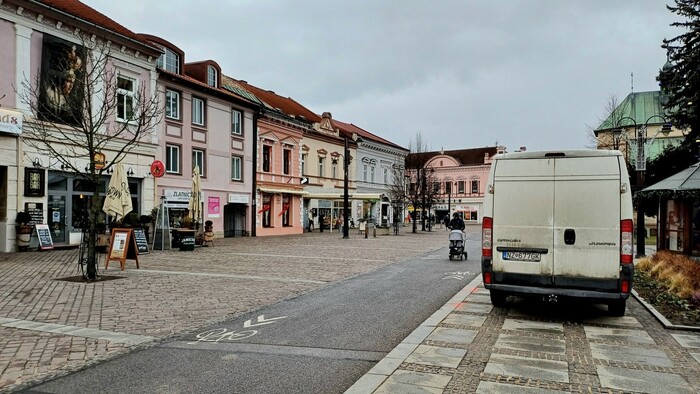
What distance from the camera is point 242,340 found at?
22.5ft

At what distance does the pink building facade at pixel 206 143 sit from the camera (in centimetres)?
2769

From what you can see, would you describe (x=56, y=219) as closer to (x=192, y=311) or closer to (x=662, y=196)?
(x=192, y=311)

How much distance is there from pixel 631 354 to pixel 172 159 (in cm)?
2555

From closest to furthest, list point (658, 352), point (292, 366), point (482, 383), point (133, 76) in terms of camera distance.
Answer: point (482, 383), point (292, 366), point (658, 352), point (133, 76)

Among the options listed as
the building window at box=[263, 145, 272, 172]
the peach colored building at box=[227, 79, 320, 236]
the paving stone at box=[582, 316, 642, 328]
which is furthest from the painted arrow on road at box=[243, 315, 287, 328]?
the building window at box=[263, 145, 272, 172]

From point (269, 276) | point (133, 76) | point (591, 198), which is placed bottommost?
point (269, 276)

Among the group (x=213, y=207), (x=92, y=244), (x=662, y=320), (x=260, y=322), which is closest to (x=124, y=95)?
(x=213, y=207)

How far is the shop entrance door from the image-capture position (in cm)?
2104

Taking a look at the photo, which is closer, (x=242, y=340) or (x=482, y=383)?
(x=482, y=383)

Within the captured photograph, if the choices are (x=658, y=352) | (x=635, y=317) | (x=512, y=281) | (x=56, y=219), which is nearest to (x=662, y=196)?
(x=635, y=317)

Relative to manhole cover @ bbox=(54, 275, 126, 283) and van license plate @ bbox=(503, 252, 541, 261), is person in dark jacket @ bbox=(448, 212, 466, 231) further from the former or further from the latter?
manhole cover @ bbox=(54, 275, 126, 283)

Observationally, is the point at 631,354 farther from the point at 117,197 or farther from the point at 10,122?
the point at 10,122

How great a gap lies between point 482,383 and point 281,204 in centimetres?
3382

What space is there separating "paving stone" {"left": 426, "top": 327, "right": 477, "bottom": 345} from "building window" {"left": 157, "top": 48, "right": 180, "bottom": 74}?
25666mm
